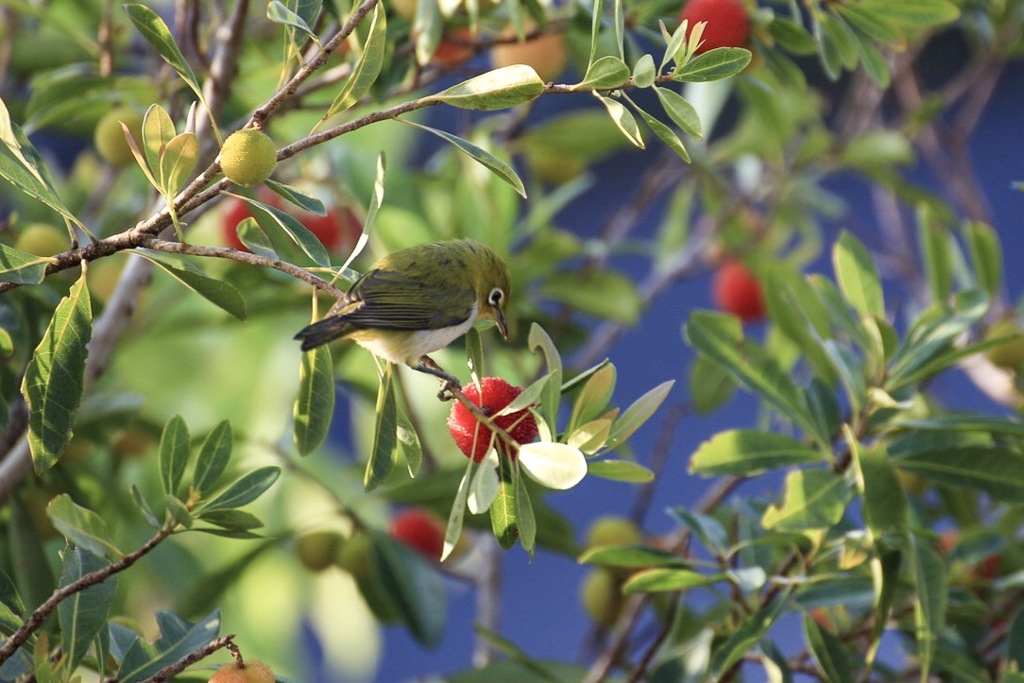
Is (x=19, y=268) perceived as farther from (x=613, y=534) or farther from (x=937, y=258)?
(x=937, y=258)

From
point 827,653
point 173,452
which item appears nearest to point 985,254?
point 827,653

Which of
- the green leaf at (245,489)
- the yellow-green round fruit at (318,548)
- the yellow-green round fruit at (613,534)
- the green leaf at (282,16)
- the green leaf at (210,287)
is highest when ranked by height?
the green leaf at (282,16)

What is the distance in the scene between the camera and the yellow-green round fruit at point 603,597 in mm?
1582

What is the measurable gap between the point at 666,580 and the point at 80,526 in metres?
0.58

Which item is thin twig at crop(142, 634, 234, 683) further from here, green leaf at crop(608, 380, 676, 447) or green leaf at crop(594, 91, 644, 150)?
green leaf at crop(594, 91, 644, 150)

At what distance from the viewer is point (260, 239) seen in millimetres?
893

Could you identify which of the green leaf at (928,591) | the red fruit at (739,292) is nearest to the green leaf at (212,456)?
the green leaf at (928,591)

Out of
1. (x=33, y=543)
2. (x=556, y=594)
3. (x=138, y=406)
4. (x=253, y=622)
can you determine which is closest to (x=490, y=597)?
(x=138, y=406)

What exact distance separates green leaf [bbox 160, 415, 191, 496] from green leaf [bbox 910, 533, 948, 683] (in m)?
0.67

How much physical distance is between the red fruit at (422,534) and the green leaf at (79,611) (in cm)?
83

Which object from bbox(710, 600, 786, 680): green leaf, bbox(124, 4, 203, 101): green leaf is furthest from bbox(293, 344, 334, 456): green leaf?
bbox(710, 600, 786, 680): green leaf

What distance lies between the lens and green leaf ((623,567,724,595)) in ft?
3.68

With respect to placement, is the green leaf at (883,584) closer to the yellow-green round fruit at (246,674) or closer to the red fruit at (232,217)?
the yellow-green round fruit at (246,674)

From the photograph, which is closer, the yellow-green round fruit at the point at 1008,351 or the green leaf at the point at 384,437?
the green leaf at the point at 384,437
